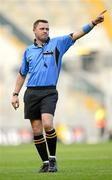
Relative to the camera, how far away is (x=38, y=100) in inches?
400

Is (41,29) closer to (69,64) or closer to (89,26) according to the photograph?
(89,26)

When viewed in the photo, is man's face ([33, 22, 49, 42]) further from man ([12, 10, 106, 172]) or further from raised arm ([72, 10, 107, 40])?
raised arm ([72, 10, 107, 40])

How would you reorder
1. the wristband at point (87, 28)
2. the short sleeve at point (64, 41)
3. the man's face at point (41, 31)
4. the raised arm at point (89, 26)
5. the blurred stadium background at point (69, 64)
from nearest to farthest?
the raised arm at point (89, 26), the wristband at point (87, 28), the man's face at point (41, 31), the short sleeve at point (64, 41), the blurred stadium background at point (69, 64)

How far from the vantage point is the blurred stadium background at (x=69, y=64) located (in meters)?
31.4

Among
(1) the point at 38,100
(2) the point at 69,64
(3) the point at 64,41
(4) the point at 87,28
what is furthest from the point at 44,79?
(2) the point at 69,64

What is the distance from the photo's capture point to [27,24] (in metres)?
36.2

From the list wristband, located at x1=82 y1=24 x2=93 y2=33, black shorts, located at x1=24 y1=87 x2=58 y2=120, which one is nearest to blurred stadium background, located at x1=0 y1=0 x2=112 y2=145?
black shorts, located at x1=24 y1=87 x2=58 y2=120

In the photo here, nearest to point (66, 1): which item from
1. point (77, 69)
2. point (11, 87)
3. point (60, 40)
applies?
point (77, 69)

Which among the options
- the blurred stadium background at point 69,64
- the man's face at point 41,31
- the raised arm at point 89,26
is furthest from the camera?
the blurred stadium background at point 69,64

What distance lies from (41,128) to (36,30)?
4.18 ft

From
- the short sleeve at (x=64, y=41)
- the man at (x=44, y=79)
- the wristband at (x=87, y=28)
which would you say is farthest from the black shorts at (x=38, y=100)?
the wristband at (x=87, y=28)

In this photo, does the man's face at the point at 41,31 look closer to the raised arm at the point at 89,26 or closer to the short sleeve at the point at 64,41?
the short sleeve at the point at 64,41

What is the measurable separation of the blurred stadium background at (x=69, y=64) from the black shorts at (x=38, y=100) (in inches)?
783

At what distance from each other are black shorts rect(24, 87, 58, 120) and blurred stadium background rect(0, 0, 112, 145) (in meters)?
19.9
